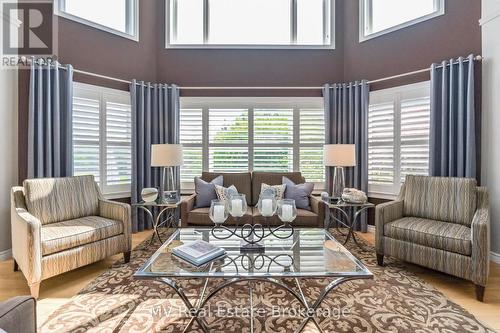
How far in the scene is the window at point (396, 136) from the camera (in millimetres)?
3982

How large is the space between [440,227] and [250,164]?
2.94m

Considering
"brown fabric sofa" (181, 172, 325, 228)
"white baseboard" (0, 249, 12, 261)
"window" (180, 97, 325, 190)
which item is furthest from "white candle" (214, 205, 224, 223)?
"white baseboard" (0, 249, 12, 261)

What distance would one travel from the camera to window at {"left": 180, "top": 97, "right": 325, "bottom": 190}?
483 cm

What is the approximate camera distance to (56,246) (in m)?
2.51

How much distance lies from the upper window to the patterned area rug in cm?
372

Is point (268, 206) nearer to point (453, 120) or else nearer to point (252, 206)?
point (252, 206)

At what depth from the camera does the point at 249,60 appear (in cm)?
479

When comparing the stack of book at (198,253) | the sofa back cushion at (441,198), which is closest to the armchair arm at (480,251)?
the sofa back cushion at (441,198)

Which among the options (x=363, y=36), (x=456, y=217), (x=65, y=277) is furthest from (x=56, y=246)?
(x=363, y=36)

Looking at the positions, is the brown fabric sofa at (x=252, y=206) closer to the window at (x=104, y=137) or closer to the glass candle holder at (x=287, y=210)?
the glass candle holder at (x=287, y=210)

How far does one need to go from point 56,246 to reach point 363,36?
5.26 m

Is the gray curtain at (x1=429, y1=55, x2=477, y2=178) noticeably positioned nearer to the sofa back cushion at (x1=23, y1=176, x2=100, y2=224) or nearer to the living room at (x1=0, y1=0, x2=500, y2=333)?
the living room at (x1=0, y1=0, x2=500, y2=333)

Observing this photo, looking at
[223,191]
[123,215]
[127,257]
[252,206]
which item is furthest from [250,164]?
[127,257]

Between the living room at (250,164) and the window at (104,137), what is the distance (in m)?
0.02
